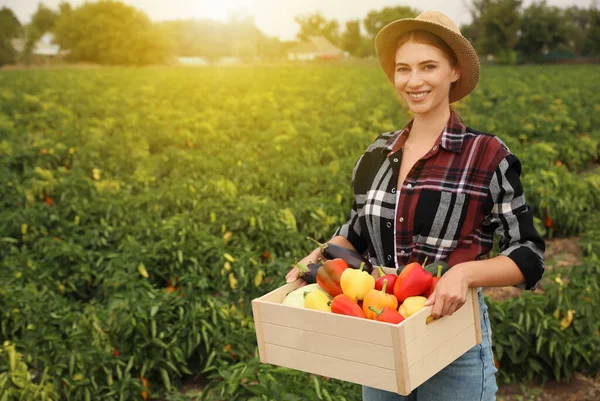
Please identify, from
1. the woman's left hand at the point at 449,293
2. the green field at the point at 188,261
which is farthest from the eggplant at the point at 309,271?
the green field at the point at 188,261

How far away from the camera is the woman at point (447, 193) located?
6.36 feet

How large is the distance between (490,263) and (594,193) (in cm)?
548

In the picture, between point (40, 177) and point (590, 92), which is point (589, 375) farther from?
point (590, 92)

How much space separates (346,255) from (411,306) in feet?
1.08

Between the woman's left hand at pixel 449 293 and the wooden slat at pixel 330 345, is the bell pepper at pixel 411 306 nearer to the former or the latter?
the woman's left hand at pixel 449 293

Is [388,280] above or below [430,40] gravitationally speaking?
below

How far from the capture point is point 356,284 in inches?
72.5

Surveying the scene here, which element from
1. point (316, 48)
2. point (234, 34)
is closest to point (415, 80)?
point (234, 34)

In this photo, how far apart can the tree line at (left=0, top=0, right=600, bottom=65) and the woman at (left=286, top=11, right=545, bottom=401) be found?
166 feet

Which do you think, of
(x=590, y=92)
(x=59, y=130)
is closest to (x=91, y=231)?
(x=59, y=130)

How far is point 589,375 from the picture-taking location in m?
4.16

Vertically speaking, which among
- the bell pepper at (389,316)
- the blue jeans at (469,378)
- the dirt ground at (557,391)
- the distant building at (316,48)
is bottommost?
the dirt ground at (557,391)

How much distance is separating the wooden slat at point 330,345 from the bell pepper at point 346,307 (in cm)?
7

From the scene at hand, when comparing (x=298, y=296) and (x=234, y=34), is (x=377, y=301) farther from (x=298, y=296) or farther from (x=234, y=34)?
(x=234, y=34)
